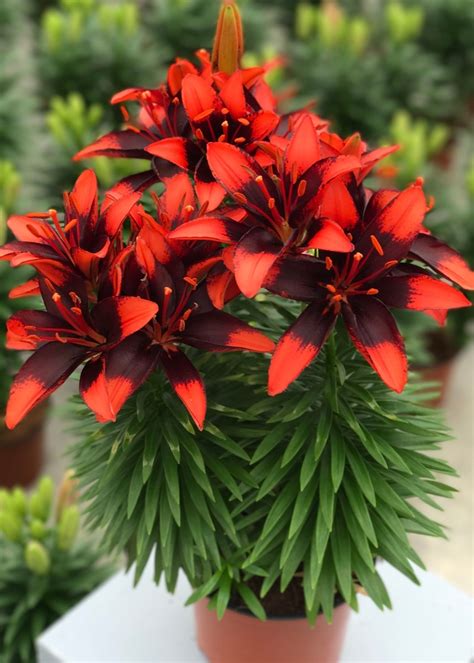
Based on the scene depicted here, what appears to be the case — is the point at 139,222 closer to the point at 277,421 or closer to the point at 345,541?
the point at 277,421

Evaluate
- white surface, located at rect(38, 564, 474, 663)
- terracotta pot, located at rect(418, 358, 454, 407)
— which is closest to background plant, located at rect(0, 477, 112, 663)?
white surface, located at rect(38, 564, 474, 663)

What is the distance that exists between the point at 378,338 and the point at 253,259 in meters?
0.13

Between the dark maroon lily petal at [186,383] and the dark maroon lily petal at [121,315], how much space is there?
0.06 metres

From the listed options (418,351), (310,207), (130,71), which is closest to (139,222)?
(310,207)

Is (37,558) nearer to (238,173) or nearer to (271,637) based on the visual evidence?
(271,637)

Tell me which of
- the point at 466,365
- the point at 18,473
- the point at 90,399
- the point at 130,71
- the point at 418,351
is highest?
the point at 90,399

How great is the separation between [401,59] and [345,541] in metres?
2.09

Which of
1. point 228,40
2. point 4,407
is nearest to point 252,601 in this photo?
point 228,40

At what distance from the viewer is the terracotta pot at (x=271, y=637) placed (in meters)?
0.96

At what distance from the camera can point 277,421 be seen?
841 millimetres

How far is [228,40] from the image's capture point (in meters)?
0.83

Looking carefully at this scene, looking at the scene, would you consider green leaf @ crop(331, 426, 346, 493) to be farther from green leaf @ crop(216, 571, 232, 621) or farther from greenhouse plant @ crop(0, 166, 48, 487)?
greenhouse plant @ crop(0, 166, 48, 487)

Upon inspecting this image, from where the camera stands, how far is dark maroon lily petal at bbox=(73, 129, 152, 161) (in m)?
0.85

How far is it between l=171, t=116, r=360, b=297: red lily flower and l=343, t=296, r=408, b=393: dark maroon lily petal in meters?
0.07
